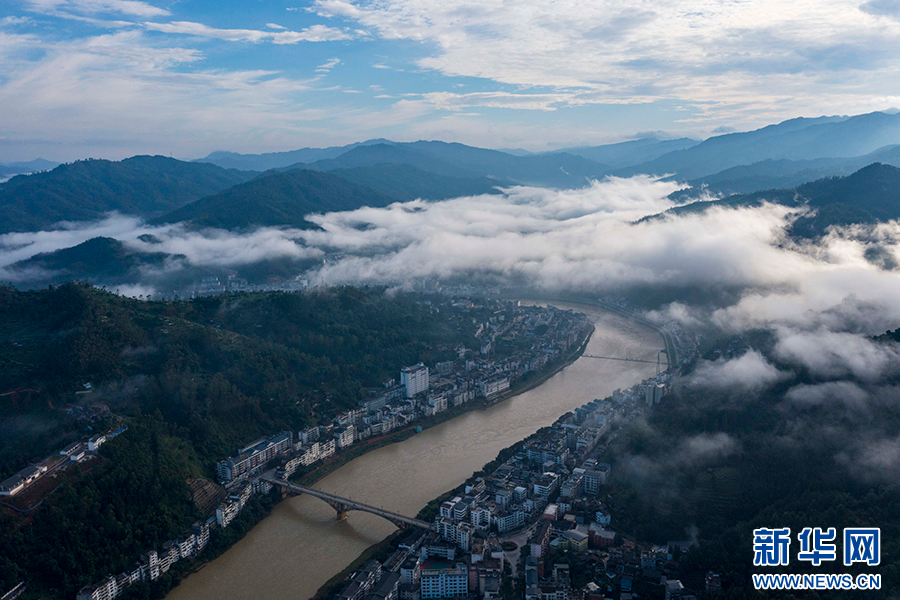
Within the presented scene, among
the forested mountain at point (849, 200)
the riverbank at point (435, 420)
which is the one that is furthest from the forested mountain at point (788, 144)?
the riverbank at point (435, 420)

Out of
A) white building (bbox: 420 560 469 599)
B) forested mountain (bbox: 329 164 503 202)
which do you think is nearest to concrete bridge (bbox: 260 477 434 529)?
white building (bbox: 420 560 469 599)

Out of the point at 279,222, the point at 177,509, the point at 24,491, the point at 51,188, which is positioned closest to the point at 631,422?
the point at 177,509

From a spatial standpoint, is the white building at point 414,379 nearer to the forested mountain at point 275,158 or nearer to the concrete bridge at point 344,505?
the concrete bridge at point 344,505

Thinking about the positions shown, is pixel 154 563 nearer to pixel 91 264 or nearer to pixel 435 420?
pixel 435 420

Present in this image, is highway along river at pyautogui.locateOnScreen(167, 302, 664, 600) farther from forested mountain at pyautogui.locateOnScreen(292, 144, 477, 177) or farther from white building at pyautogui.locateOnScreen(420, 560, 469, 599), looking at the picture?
forested mountain at pyautogui.locateOnScreen(292, 144, 477, 177)

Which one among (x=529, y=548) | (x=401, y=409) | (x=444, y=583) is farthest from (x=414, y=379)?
(x=444, y=583)

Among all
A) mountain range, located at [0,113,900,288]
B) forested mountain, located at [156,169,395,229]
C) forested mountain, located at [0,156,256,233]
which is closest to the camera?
mountain range, located at [0,113,900,288]

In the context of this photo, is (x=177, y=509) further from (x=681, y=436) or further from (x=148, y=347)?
(x=681, y=436)
